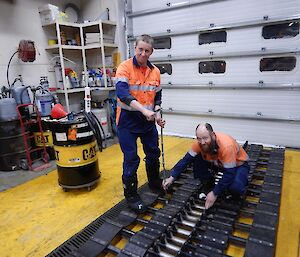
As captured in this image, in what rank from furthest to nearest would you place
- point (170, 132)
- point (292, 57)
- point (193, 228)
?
point (170, 132) < point (292, 57) < point (193, 228)

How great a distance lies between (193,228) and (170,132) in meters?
3.89

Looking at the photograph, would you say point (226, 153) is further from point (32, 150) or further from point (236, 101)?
point (32, 150)

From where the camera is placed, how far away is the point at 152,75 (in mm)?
2740

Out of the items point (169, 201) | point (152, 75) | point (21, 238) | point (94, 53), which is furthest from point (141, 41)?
point (94, 53)

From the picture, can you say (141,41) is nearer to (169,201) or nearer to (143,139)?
(143,139)

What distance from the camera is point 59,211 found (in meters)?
2.99

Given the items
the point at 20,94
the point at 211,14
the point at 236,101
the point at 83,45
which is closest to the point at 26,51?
the point at 20,94

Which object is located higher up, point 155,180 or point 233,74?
point 233,74

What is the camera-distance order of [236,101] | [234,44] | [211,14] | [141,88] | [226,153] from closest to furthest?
[226,153] → [141,88] → [234,44] → [211,14] → [236,101]

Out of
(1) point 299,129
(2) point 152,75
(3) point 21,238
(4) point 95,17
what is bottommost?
(3) point 21,238

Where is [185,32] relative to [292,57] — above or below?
above

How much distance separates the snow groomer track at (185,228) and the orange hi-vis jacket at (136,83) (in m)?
1.11

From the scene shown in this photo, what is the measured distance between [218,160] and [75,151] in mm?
1760

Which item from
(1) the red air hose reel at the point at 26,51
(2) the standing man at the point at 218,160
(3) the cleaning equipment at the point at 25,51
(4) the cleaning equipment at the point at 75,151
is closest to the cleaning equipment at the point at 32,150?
(3) the cleaning equipment at the point at 25,51
